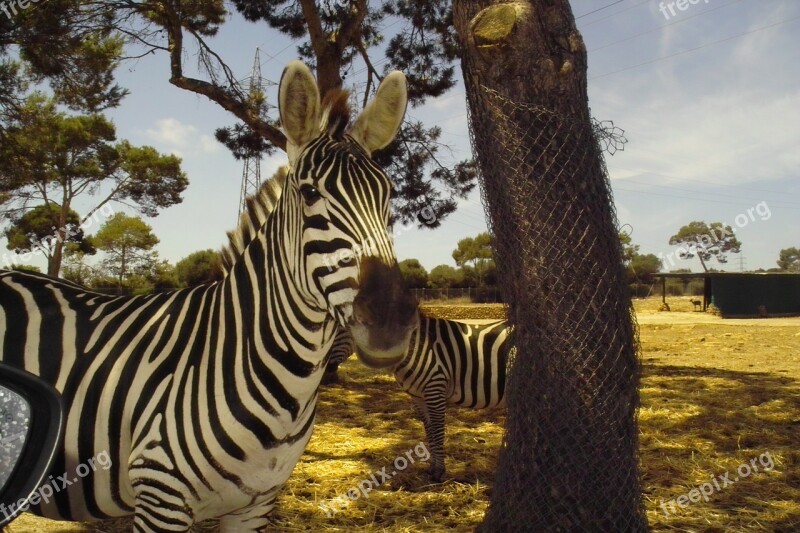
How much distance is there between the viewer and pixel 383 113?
101 inches

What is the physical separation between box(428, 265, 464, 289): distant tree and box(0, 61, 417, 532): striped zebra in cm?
4127

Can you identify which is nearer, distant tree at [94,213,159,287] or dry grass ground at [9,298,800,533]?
dry grass ground at [9,298,800,533]

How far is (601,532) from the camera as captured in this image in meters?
2.84

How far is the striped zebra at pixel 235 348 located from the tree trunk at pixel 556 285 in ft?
2.60

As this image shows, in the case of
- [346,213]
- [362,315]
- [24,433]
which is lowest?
[24,433]

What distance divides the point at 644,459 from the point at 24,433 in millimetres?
5404

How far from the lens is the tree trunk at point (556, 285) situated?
2.84 meters

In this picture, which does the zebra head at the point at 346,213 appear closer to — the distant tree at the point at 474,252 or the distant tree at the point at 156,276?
the distant tree at the point at 156,276

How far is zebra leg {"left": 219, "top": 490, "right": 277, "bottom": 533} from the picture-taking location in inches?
96.3

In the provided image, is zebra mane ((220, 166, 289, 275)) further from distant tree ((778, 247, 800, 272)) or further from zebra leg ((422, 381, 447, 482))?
distant tree ((778, 247, 800, 272))

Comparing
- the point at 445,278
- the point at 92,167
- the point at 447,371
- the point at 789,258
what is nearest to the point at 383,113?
the point at 447,371

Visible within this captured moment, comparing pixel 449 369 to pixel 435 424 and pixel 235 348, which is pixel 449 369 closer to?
pixel 435 424

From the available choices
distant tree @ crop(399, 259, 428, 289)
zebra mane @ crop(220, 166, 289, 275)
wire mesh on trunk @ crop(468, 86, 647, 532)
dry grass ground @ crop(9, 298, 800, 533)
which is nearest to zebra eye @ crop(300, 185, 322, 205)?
zebra mane @ crop(220, 166, 289, 275)

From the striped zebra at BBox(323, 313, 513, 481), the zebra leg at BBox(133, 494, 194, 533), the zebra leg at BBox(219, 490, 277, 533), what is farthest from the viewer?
the striped zebra at BBox(323, 313, 513, 481)
